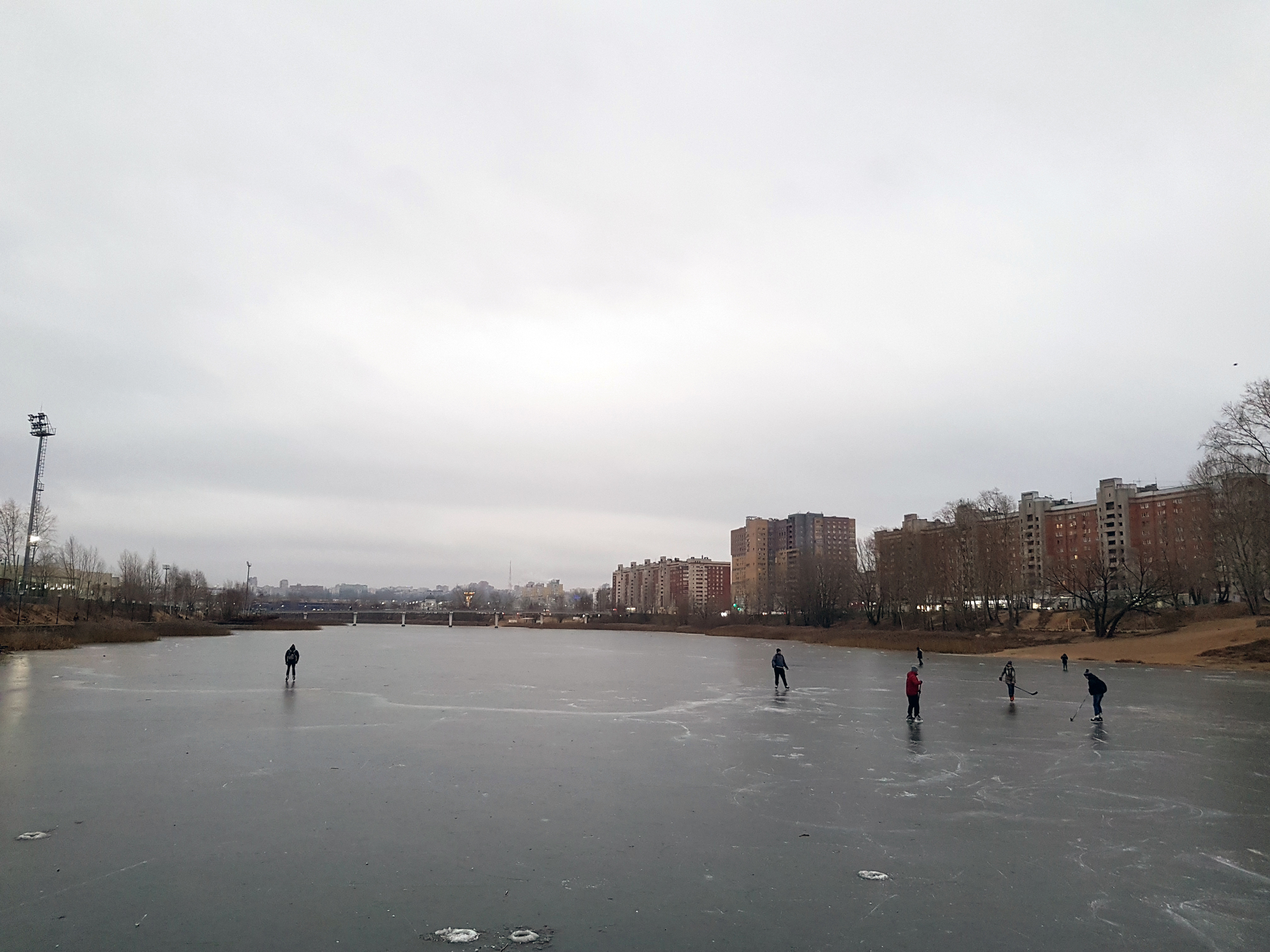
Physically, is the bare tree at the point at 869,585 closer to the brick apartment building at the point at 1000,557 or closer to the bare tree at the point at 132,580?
the brick apartment building at the point at 1000,557

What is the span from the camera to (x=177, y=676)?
107 feet

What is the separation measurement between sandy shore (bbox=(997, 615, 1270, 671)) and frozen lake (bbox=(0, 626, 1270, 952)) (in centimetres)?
2540

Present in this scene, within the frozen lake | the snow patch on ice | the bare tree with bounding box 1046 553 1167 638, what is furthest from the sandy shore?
the snow patch on ice

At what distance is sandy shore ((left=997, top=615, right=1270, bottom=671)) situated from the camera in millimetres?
44750

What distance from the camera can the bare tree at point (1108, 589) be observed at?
6122 centimetres

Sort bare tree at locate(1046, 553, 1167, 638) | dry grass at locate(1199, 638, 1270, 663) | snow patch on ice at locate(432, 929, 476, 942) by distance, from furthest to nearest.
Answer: bare tree at locate(1046, 553, 1167, 638)
dry grass at locate(1199, 638, 1270, 663)
snow patch on ice at locate(432, 929, 476, 942)

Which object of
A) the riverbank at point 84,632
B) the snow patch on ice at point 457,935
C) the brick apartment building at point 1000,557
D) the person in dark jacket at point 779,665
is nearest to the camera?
the snow patch on ice at point 457,935

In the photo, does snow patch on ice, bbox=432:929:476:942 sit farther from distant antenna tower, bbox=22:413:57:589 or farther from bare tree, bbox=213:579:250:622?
bare tree, bbox=213:579:250:622

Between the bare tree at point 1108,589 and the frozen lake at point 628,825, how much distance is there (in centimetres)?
4184

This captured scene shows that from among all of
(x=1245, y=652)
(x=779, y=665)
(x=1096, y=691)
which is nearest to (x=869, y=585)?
(x=1245, y=652)

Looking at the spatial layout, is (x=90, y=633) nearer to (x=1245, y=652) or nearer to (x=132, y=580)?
(x=132, y=580)

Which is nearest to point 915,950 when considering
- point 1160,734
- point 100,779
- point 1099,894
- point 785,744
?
point 1099,894

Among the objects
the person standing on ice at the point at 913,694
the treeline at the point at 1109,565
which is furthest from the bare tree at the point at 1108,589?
the person standing on ice at the point at 913,694

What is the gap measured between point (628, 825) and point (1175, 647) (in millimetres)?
54384
